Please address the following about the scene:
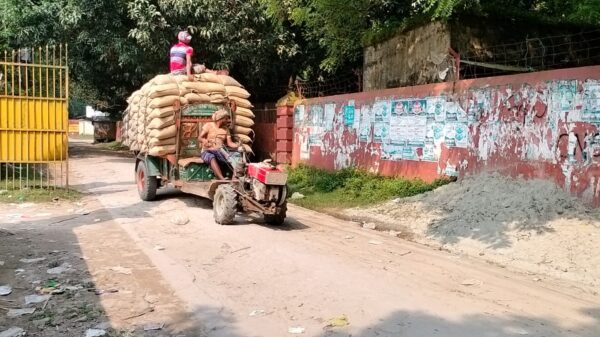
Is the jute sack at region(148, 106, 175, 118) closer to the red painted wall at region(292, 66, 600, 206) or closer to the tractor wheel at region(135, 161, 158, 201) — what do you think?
the tractor wheel at region(135, 161, 158, 201)

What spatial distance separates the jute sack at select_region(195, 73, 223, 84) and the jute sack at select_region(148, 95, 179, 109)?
72 centimetres

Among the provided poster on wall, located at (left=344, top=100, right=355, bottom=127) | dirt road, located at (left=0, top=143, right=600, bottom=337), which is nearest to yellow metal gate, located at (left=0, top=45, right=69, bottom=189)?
dirt road, located at (left=0, top=143, right=600, bottom=337)

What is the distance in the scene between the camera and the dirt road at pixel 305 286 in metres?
4.84

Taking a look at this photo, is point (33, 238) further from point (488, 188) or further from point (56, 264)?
point (488, 188)

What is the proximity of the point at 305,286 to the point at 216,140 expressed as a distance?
478 cm

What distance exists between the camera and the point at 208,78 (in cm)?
1134

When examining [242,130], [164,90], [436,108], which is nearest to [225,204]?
[242,130]

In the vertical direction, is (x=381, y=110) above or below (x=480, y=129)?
above

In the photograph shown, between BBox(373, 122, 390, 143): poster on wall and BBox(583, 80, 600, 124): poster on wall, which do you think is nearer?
BBox(583, 80, 600, 124): poster on wall

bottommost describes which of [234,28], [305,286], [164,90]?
[305,286]

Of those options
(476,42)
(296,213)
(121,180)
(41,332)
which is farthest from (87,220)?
(476,42)

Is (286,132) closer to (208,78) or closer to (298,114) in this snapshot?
(298,114)

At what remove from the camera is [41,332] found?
15.5 feet

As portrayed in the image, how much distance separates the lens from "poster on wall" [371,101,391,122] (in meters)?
12.6
